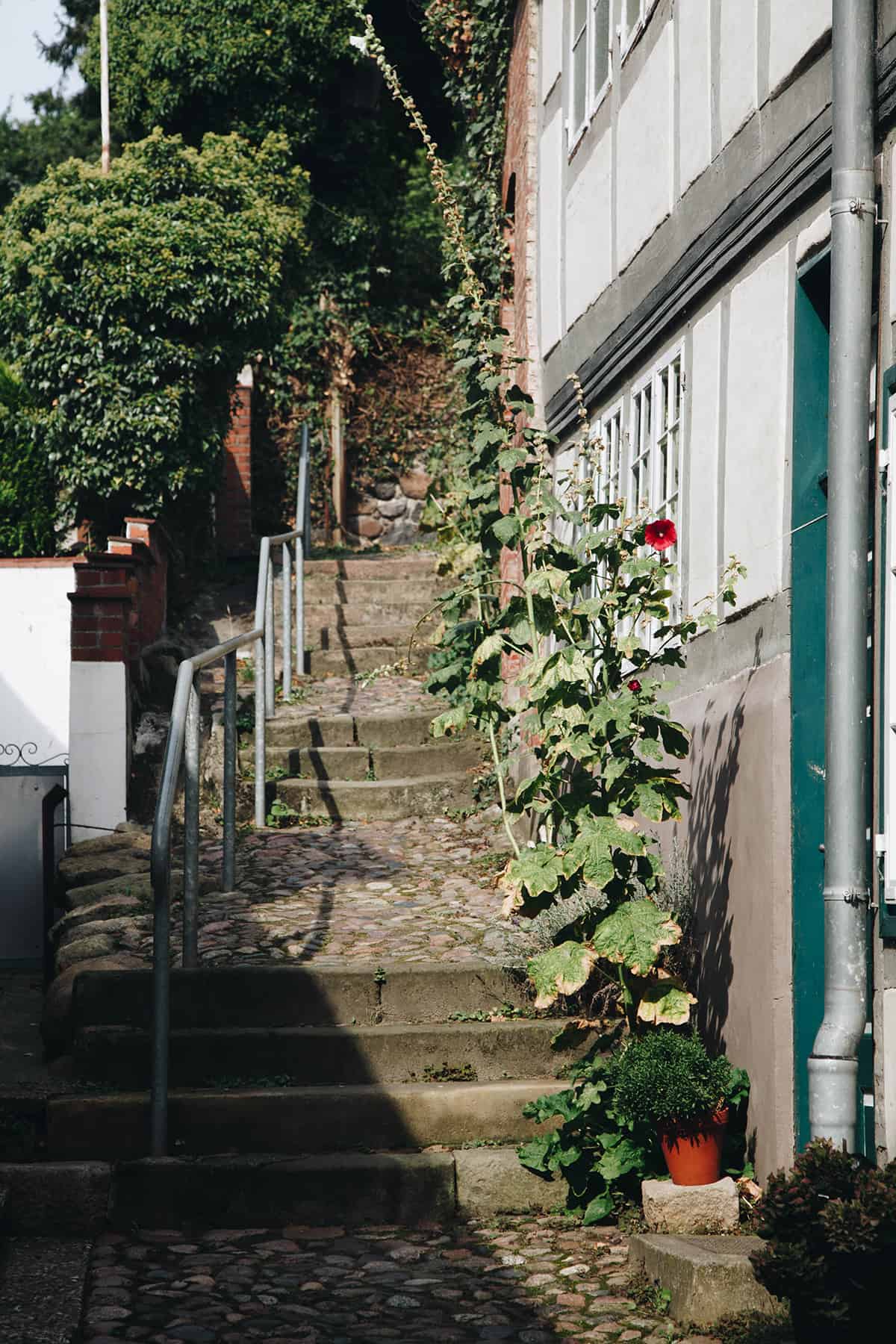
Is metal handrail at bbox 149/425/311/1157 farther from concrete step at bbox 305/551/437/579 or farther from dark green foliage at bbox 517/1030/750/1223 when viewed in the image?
concrete step at bbox 305/551/437/579

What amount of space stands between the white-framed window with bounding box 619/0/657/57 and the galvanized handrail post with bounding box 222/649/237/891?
3.27 m

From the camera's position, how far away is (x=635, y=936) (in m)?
4.55

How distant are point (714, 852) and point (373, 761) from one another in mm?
4178

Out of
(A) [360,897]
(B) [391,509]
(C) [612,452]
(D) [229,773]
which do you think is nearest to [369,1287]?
(A) [360,897]

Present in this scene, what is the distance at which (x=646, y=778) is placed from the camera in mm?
4730

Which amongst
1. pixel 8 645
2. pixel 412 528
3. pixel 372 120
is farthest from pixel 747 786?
pixel 372 120

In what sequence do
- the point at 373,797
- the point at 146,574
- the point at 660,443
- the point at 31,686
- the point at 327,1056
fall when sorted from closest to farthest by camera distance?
1. the point at 327,1056
2. the point at 660,443
3. the point at 373,797
4. the point at 31,686
5. the point at 146,574

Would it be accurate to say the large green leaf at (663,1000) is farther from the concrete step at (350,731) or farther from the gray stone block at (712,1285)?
the concrete step at (350,731)

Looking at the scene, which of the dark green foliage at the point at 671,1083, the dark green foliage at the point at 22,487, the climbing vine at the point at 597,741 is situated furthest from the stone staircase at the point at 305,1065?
the dark green foliage at the point at 22,487

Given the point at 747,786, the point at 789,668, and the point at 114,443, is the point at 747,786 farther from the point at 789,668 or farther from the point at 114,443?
the point at 114,443

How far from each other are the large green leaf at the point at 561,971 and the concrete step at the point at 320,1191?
0.67 m

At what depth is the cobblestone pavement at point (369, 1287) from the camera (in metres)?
3.89

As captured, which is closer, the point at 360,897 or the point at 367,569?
the point at 360,897

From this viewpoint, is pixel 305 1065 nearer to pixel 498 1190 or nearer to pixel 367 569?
pixel 498 1190
